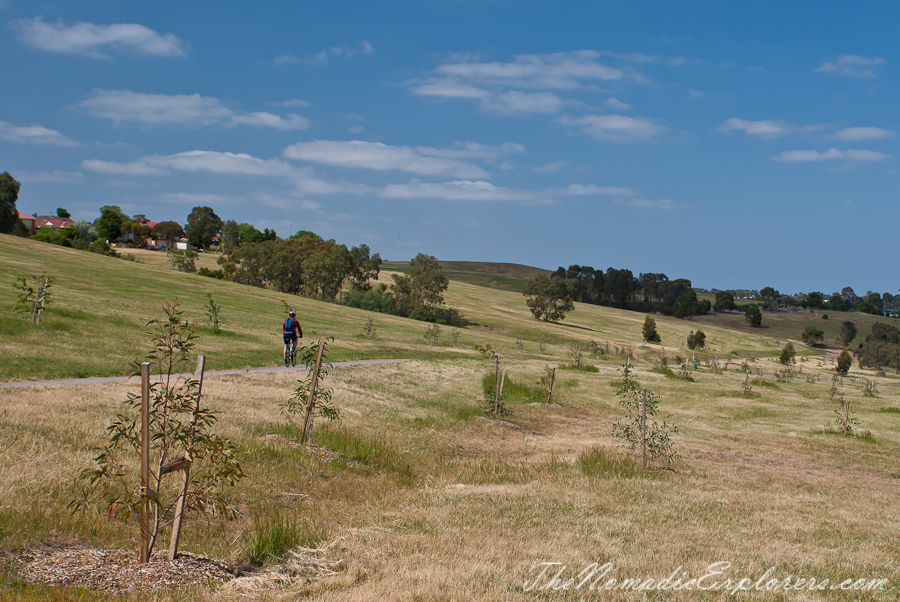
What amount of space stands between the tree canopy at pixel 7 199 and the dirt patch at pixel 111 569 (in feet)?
359

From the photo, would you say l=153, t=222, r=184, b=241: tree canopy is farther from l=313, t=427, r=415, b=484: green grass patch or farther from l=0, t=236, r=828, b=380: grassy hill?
l=313, t=427, r=415, b=484: green grass patch

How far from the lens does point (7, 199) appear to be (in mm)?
95438

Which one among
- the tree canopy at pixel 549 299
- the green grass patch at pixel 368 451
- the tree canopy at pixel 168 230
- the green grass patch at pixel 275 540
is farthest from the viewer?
Answer: the tree canopy at pixel 168 230

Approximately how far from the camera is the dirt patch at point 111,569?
16.3 ft

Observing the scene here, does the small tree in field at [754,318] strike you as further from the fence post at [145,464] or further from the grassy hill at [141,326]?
the fence post at [145,464]

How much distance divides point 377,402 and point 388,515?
11.1m

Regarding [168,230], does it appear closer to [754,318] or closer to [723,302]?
[754,318]

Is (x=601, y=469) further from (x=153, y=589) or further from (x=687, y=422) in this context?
(x=687, y=422)

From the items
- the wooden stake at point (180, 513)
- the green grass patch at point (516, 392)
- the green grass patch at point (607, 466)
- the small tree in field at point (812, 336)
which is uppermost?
the small tree in field at point (812, 336)

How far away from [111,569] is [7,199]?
114m

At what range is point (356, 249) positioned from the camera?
10212 centimetres

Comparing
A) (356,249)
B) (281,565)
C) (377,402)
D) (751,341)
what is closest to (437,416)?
(377,402)

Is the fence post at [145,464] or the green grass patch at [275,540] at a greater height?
the fence post at [145,464]

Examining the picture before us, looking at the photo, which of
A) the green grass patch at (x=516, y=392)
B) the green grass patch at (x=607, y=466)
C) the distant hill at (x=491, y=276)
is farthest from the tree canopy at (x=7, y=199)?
the green grass patch at (x=607, y=466)
